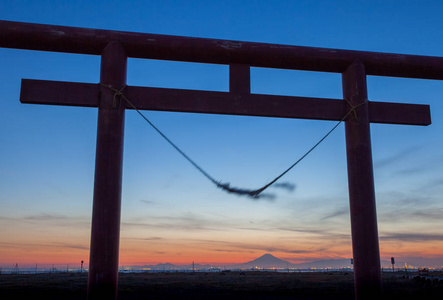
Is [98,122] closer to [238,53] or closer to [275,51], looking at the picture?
[238,53]

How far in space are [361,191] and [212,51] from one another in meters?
3.21

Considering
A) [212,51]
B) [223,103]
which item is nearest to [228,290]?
[223,103]

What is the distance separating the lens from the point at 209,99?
6188mm

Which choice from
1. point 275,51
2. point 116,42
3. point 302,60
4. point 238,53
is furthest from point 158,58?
point 302,60

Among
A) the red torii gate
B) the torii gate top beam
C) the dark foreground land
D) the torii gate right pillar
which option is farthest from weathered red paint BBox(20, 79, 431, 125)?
the dark foreground land

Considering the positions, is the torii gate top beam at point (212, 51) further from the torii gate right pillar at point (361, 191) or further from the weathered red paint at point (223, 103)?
the weathered red paint at point (223, 103)

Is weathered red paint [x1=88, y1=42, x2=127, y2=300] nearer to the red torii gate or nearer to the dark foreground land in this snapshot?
the red torii gate

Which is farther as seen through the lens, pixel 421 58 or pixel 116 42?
pixel 421 58

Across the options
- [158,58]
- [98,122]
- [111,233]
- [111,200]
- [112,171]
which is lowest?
[111,233]

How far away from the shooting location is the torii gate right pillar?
581 cm

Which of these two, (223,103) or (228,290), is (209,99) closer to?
(223,103)

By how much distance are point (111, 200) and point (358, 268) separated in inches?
148

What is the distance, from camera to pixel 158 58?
6.36m

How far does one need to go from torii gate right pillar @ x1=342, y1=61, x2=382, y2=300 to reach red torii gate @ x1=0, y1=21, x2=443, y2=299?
0.05ft
